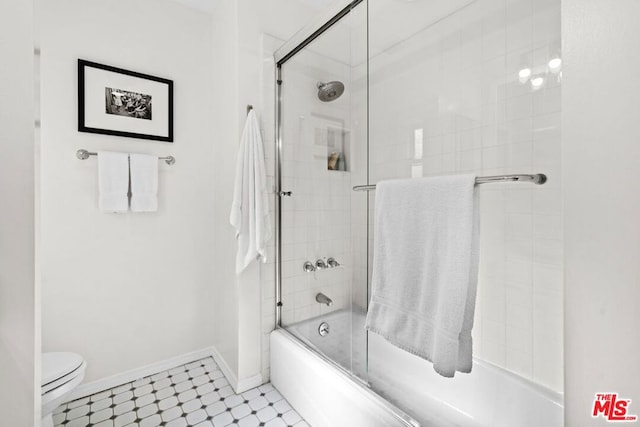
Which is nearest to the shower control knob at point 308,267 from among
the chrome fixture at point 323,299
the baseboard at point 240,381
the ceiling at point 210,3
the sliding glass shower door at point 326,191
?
the sliding glass shower door at point 326,191

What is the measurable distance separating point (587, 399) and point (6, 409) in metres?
1.24

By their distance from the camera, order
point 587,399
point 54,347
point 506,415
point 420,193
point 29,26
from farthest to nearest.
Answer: point 54,347 → point 506,415 → point 420,193 → point 29,26 → point 587,399

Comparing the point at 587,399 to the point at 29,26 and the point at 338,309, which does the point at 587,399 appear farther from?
the point at 29,26

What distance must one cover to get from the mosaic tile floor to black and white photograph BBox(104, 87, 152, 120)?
171 cm

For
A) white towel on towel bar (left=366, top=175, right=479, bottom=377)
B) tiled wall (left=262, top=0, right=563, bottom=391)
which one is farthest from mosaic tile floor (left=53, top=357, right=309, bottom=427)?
white towel on towel bar (left=366, top=175, right=479, bottom=377)

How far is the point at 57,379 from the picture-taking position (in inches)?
53.4

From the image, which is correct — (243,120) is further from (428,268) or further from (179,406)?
(179,406)

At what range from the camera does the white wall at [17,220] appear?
26.3 inches

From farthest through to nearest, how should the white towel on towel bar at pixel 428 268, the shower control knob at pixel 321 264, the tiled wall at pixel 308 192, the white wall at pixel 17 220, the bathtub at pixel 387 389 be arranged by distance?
the shower control knob at pixel 321 264
the tiled wall at pixel 308 192
the bathtub at pixel 387 389
the white towel on towel bar at pixel 428 268
the white wall at pixel 17 220

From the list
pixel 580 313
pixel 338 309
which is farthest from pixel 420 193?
pixel 338 309

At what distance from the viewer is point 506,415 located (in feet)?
4.35

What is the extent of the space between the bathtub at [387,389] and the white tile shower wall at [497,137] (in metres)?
0.12

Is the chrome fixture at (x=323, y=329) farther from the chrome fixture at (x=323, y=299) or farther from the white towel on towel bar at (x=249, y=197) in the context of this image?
the white towel on towel bar at (x=249, y=197)

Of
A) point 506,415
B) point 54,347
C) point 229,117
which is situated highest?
point 229,117
